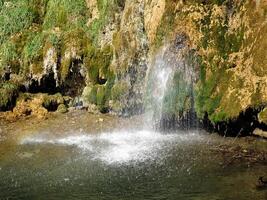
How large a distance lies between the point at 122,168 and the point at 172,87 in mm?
5511

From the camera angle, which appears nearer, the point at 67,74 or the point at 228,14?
the point at 228,14

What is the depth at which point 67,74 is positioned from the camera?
27.0 meters

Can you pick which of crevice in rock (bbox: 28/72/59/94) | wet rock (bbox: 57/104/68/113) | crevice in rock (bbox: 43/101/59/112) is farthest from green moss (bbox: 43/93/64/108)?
crevice in rock (bbox: 28/72/59/94)

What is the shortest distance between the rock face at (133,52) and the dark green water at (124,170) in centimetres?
211

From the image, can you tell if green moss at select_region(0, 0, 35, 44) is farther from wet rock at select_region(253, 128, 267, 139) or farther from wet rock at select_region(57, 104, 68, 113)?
wet rock at select_region(253, 128, 267, 139)

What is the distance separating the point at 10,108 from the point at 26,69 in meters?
2.46

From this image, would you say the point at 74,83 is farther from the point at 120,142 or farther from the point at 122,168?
the point at 122,168

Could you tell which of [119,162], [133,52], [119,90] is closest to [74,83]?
[119,90]

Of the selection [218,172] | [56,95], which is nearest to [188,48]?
[218,172]

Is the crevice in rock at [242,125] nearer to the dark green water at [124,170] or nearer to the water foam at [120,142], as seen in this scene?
the dark green water at [124,170]

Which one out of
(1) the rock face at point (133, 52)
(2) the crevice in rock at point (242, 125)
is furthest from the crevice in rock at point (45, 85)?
(2) the crevice in rock at point (242, 125)

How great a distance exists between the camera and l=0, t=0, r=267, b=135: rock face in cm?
2017

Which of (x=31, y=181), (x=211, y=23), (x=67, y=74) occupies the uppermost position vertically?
(x=211, y=23)

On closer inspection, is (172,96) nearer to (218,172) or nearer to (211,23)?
(211,23)
